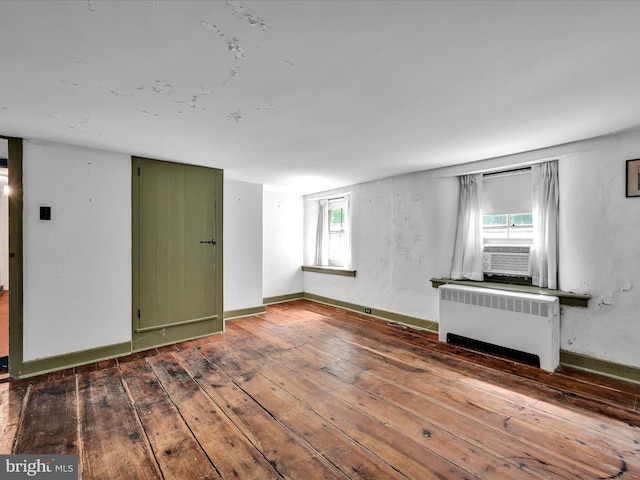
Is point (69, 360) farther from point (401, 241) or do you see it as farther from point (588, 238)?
point (588, 238)

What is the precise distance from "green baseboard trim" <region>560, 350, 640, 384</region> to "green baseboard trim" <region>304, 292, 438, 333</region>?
1.45 metres

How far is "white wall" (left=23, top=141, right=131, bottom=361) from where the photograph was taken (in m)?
2.92

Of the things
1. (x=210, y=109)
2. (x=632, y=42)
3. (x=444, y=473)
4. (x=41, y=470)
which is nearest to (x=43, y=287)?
(x=41, y=470)

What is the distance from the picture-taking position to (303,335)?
4.04 meters

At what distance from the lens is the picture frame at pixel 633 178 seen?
2.70 metres

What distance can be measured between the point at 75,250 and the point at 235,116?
2.33m

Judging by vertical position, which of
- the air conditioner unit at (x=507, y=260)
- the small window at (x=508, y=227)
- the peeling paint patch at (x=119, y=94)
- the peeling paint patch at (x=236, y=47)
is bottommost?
Answer: the air conditioner unit at (x=507, y=260)

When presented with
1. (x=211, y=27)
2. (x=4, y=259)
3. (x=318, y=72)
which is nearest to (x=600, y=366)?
(x=318, y=72)

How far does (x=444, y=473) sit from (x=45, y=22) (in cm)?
299

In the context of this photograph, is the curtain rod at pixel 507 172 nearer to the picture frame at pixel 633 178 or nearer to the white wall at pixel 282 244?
the picture frame at pixel 633 178

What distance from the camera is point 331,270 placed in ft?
18.8

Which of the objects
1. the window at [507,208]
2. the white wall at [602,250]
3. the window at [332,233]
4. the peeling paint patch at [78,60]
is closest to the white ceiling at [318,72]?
the peeling paint patch at [78,60]

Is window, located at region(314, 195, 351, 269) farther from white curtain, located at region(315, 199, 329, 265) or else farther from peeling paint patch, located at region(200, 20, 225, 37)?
peeling paint patch, located at region(200, 20, 225, 37)

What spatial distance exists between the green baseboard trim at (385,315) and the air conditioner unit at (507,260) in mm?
1080
